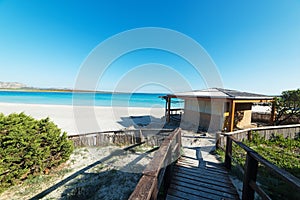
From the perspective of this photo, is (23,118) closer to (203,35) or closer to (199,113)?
(199,113)

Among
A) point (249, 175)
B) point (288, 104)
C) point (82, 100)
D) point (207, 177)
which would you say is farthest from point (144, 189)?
point (82, 100)

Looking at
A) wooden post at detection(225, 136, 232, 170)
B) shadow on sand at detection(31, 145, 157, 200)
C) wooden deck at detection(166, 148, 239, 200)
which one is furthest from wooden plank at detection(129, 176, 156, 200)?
wooden post at detection(225, 136, 232, 170)

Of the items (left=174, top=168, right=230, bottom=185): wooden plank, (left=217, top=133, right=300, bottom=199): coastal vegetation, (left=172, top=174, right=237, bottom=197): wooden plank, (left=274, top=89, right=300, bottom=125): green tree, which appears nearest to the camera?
(left=172, top=174, right=237, bottom=197): wooden plank

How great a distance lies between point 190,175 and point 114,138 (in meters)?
4.92

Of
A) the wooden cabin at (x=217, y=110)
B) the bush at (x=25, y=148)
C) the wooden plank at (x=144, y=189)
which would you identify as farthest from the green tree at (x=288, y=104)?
the bush at (x=25, y=148)

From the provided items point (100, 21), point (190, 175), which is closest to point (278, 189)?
point (190, 175)

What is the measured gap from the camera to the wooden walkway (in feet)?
8.43

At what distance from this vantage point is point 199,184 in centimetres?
292

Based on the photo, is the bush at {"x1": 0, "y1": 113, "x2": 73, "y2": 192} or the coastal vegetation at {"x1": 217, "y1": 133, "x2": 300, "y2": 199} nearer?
the coastal vegetation at {"x1": 217, "y1": 133, "x2": 300, "y2": 199}

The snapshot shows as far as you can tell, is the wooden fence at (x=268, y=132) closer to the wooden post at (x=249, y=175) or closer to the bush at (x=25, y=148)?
the wooden post at (x=249, y=175)

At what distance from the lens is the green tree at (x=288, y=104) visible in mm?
9628

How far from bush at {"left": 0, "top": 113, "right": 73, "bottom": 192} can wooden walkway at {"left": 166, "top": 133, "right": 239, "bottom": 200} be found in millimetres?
4537

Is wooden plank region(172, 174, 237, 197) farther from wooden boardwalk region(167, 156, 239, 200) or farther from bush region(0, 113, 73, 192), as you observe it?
bush region(0, 113, 73, 192)

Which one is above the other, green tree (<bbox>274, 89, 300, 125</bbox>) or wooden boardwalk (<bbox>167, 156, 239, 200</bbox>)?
green tree (<bbox>274, 89, 300, 125</bbox>)
